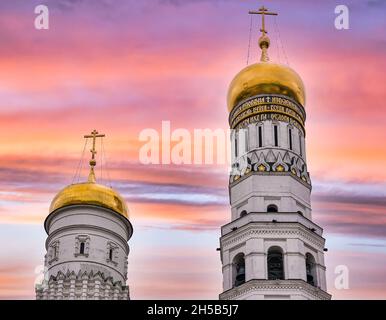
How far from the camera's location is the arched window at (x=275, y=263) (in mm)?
26547

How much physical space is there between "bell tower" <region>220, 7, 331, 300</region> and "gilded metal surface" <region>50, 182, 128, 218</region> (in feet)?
13.1

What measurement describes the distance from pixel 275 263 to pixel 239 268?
1.08 meters

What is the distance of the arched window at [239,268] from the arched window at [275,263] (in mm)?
779

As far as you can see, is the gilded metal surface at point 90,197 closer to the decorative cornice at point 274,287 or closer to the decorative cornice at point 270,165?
the decorative cornice at point 270,165

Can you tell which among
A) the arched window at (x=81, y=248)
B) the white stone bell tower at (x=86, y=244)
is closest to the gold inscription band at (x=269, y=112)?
the white stone bell tower at (x=86, y=244)

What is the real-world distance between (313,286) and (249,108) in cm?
694

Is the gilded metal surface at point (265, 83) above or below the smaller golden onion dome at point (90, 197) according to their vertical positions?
above

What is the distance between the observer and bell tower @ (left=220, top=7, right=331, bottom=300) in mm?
26141

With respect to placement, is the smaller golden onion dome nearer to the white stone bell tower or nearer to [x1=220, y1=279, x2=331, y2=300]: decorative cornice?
the white stone bell tower

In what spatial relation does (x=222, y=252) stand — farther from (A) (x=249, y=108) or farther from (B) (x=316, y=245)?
(A) (x=249, y=108)

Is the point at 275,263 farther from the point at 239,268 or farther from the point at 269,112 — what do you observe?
the point at 269,112

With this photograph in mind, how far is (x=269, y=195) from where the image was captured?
28.5m

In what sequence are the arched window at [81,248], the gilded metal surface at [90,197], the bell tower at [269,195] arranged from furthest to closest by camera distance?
1. the gilded metal surface at [90,197]
2. the arched window at [81,248]
3. the bell tower at [269,195]
